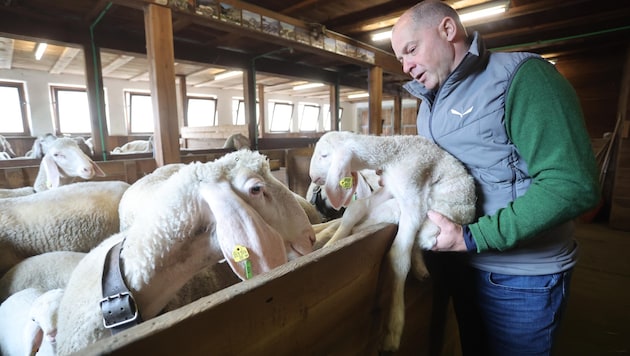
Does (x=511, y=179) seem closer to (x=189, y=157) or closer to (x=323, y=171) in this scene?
(x=323, y=171)

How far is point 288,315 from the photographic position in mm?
731

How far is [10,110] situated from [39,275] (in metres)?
12.6

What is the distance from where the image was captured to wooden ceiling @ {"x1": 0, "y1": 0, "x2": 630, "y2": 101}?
10.8ft

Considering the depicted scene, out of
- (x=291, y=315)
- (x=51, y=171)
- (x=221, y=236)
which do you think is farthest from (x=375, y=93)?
(x=291, y=315)

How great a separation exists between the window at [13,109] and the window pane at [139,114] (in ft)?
10.6

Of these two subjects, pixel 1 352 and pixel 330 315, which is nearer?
pixel 330 315

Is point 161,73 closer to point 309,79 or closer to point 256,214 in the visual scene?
point 256,214

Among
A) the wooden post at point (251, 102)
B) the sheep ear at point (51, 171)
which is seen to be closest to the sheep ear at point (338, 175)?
the sheep ear at point (51, 171)

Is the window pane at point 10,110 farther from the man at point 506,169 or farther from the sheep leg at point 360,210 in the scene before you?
the man at point 506,169

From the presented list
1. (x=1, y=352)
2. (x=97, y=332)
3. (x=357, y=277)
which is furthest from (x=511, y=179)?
(x=1, y=352)

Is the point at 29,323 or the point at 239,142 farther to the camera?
the point at 239,142

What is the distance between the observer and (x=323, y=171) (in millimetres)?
1524

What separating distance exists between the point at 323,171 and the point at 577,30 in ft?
20.7

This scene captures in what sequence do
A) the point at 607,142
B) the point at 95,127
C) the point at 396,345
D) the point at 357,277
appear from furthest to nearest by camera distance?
the point at 607,142, the point at 95,127, the point at 396,345, the point at 357,277
